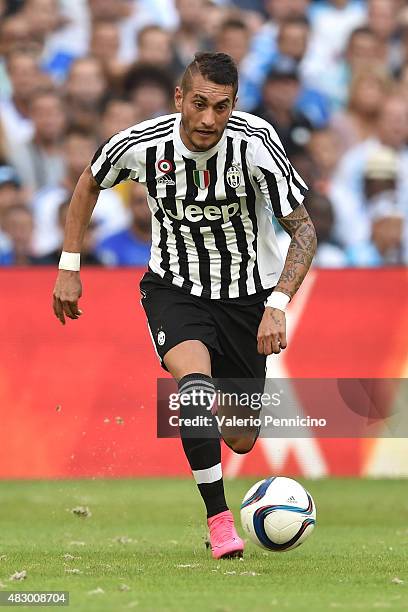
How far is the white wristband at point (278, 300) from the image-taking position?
243 inches

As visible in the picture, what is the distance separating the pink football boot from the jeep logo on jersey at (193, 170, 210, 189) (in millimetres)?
1676

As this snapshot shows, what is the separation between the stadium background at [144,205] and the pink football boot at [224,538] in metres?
2.57

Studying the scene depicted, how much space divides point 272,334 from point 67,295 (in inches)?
46.5

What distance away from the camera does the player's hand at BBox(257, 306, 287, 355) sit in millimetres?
6051

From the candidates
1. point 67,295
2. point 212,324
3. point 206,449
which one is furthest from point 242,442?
point 67,295

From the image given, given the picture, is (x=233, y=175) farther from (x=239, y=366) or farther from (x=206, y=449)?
(x=206, y=449)

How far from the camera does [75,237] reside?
6.68m

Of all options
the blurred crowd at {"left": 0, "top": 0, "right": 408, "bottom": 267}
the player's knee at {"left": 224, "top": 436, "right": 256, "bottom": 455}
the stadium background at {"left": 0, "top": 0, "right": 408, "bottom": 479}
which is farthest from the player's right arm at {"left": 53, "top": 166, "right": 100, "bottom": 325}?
the blurred crowd at {"left": 0, "top": 0, "right": 408, "bottom": 267}

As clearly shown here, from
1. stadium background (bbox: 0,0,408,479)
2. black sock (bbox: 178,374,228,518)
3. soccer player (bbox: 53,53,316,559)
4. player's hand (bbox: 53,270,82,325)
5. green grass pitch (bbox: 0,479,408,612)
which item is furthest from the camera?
stadium background (bbox: 0,0,408,479)

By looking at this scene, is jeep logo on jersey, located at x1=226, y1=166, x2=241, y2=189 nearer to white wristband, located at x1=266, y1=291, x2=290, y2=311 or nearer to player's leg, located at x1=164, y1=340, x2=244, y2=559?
white wristband, located at x1=266, y1=291, x2=290, y2=311

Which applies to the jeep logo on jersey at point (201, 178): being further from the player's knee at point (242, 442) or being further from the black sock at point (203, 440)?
the player's knee at point (242, 442)

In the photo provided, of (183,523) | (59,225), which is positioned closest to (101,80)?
(59,225)

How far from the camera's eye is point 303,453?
33.7ft

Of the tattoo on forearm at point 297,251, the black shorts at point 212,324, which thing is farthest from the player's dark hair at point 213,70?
the black shorts at point 212,324
